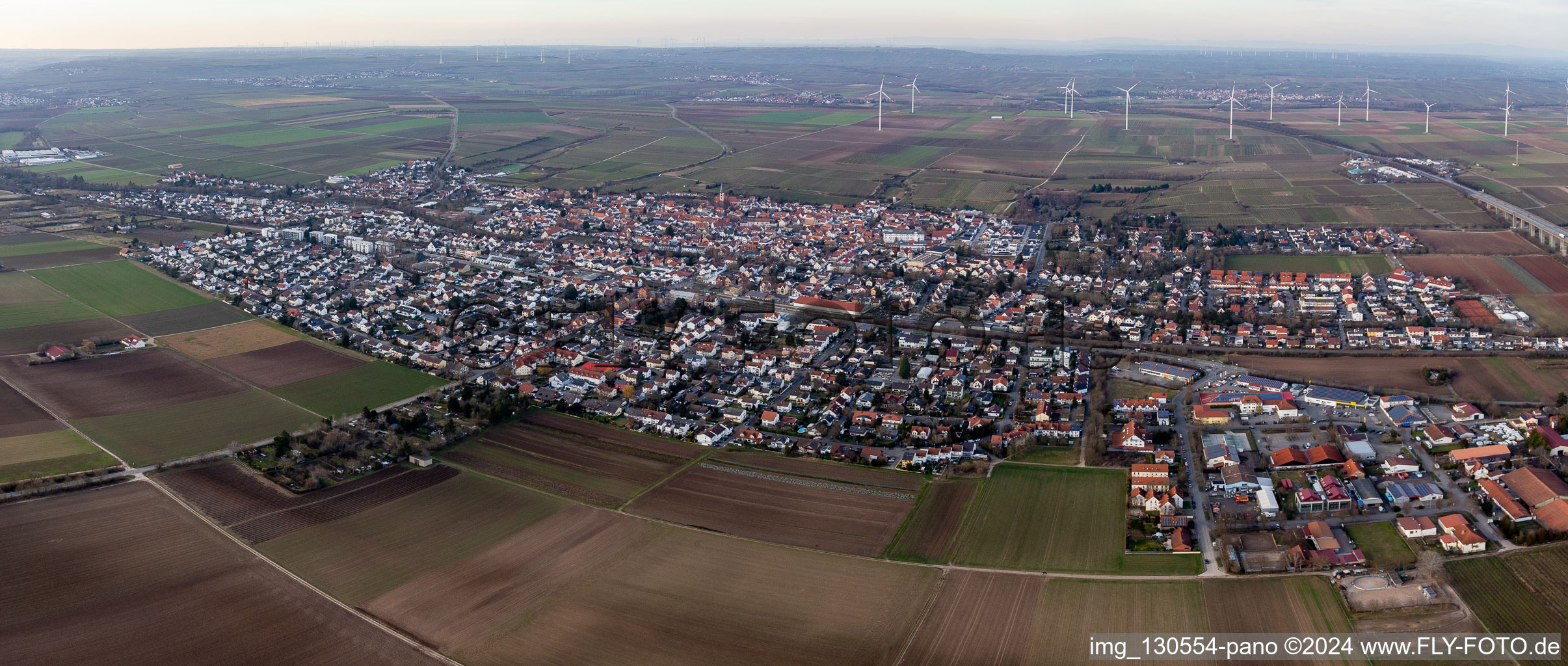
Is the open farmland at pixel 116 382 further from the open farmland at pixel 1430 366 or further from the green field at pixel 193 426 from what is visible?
the open farmland at pixel 1430 366

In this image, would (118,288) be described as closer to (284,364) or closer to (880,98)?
(284,364)

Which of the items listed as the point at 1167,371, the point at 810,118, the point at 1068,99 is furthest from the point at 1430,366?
the point at 1068,99

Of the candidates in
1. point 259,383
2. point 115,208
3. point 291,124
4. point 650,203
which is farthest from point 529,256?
point 291,124

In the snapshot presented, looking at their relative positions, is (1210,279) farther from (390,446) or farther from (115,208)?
(115,208)

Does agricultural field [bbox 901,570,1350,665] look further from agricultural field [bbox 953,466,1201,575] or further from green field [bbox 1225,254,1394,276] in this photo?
green field [bbox 1225,254,1394,276]

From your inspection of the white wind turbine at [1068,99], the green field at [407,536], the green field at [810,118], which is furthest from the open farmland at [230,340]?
the white wind turbine at [1068,99]

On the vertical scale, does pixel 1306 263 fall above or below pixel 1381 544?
above
